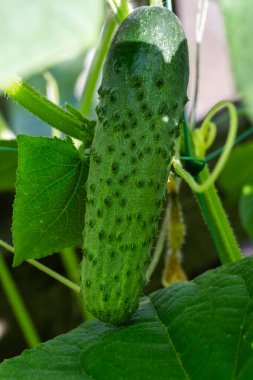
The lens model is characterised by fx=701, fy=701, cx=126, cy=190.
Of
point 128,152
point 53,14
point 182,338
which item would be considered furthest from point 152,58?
point 53,14

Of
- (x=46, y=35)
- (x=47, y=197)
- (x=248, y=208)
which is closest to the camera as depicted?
(x=46, y=35)

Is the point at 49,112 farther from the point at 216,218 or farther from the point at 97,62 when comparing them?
the point at 97,62

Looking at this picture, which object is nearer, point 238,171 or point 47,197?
point 47,197

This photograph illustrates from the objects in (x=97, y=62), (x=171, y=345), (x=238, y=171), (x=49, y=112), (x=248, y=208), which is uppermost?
(x=97, y=62)

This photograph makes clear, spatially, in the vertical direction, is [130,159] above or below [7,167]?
below

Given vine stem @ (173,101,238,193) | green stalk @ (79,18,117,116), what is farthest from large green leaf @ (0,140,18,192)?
vine stem @ (173,101,238,193)

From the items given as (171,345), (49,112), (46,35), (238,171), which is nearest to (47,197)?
(49,112)

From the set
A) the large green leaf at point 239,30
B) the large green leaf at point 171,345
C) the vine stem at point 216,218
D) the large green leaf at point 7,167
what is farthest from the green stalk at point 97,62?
the large green leaf at point 239,30
